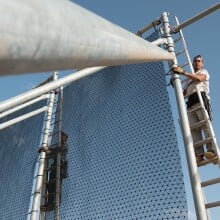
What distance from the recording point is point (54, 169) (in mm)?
5762

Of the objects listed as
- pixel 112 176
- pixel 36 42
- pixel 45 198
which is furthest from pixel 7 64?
pixel 45 198

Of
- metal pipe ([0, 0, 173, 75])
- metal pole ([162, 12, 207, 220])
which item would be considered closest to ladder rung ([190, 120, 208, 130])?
metal pole ([162, 12, 207, 220])

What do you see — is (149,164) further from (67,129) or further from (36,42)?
(36,42)

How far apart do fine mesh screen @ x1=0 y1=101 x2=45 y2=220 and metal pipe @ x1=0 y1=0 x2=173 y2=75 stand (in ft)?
17.0

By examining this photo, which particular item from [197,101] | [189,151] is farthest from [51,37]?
[197,101]

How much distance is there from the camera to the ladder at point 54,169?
5.46 meters

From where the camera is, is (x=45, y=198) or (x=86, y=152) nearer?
(x=86, y=152)

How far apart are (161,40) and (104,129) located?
153cm

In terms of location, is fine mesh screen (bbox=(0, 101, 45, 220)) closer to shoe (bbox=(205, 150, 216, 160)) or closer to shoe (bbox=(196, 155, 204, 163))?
shoe (bbox=(196, 155, 204, 163))

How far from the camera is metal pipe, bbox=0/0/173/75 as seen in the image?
0.59 m

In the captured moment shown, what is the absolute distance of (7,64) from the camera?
1.97 feet

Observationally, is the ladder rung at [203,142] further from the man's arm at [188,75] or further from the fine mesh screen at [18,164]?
the fine mesh screen at [18,164]

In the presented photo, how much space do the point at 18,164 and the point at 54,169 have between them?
2.94 ft

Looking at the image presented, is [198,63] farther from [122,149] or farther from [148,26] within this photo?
[122,149]
